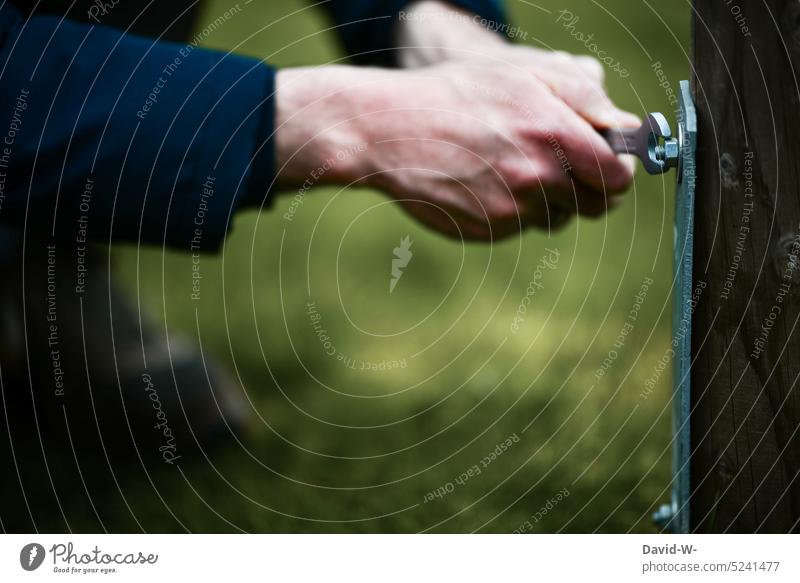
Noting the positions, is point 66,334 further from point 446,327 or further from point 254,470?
point 446,327

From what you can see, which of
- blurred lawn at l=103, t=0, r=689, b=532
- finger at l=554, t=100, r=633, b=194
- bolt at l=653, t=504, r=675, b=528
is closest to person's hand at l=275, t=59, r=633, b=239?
finger at l=554, t=100, r=633, b=194

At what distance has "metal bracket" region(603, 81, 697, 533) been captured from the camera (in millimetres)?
698

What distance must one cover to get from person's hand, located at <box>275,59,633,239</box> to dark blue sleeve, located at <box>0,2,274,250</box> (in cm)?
5

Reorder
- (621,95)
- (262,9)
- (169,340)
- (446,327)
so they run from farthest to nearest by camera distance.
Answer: (262,9), (621,95), (446,327), (169,340)

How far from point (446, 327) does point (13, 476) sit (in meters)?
0.71

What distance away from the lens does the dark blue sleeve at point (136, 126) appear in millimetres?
822

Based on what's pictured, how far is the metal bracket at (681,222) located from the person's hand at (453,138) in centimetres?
7

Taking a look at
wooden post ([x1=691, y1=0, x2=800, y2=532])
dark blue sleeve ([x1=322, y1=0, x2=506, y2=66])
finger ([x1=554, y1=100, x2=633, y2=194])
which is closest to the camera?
wooden post ([x1=691, y1=0, x2=800, y2=532])

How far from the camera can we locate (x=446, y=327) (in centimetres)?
161

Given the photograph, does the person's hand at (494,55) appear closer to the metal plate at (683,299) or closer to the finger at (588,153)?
the finger at (588,153)

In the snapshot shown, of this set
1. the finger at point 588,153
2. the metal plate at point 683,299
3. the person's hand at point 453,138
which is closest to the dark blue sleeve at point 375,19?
the person's hand at point 453,138

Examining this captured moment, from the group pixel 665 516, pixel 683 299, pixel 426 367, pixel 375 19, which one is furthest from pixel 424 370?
pixel 683 299

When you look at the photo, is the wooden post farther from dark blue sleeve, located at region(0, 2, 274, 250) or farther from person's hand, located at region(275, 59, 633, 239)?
dark blue sleeve, located at region(0, 2, 274, 250)

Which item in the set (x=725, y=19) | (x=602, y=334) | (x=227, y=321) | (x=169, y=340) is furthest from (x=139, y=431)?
(x=725, y=19)
